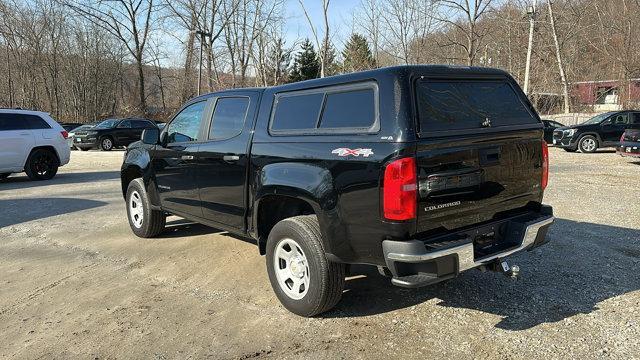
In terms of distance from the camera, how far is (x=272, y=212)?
15.0ft

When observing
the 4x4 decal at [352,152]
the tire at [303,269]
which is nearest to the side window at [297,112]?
the 4x4 decal at [352,152]

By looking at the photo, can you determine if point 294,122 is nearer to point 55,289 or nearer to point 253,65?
point 55,289

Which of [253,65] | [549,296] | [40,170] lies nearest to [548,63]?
[253,65]

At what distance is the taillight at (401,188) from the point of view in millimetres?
3279

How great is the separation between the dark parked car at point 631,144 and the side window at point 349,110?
13.4 meters

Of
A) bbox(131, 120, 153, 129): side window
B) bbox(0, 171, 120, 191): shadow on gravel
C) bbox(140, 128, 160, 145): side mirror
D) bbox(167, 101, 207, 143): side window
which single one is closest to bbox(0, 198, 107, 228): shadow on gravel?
bbox(0, 171, 120, 191): shadow on gravel

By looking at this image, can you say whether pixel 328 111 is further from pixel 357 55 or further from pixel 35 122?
pixel 357 55

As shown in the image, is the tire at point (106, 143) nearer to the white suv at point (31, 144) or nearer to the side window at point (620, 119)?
the white suv at point (31, 144)

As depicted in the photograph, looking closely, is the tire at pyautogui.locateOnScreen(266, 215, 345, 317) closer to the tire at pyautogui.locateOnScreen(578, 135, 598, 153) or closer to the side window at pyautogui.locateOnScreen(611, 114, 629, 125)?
the tire at pyautogui.locateOnScreen(578, 135, 598, 153)

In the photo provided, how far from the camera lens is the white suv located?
12172 mm

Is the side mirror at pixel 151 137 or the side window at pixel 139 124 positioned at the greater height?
the side window at pixel 139 124

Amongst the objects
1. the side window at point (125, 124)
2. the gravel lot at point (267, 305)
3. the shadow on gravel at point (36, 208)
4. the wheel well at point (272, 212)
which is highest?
the side window at point (125, 124)

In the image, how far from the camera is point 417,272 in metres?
3.39

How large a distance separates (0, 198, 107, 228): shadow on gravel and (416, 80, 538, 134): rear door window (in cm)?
716
